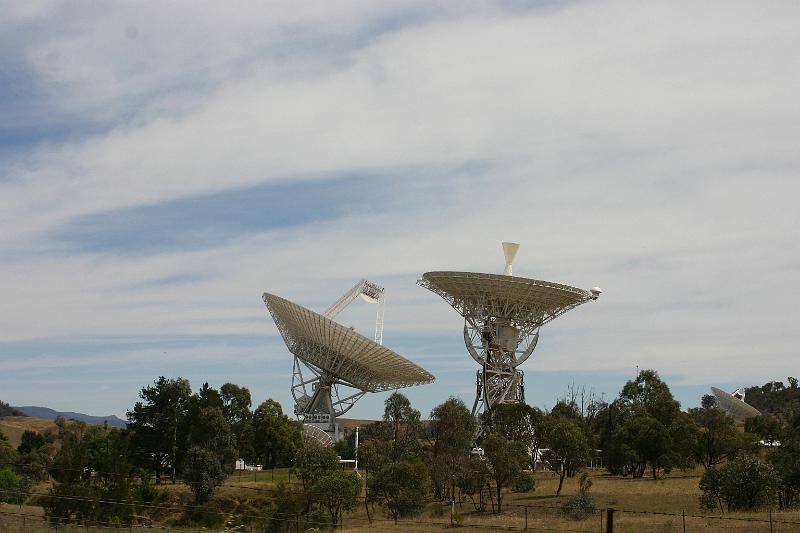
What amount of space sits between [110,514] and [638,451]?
40.2m

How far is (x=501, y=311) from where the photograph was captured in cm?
8956

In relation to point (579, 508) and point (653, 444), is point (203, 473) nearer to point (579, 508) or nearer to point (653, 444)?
point (579, 508)

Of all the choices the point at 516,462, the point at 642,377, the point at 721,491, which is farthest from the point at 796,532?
the point at 642,377

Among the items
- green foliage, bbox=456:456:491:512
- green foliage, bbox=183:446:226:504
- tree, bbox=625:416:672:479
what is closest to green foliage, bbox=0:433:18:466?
green foliage, bbox=183:446:226:504

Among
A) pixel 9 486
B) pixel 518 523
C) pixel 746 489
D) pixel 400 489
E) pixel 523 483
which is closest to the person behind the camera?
pixel 518 523

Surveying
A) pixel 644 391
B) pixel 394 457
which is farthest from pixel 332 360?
pixel 644 391

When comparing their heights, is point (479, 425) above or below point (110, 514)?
above

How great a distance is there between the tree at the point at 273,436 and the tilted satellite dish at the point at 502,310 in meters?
19.5

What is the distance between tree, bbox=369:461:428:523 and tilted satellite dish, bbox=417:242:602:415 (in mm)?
26551

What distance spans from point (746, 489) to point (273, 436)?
60.1 metres

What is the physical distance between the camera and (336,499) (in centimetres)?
5972

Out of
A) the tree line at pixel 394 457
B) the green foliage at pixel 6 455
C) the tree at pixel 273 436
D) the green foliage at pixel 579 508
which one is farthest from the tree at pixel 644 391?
the green foliage at pixel 6 455

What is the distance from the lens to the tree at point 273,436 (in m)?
101

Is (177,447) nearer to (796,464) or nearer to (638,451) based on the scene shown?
(638,451)
